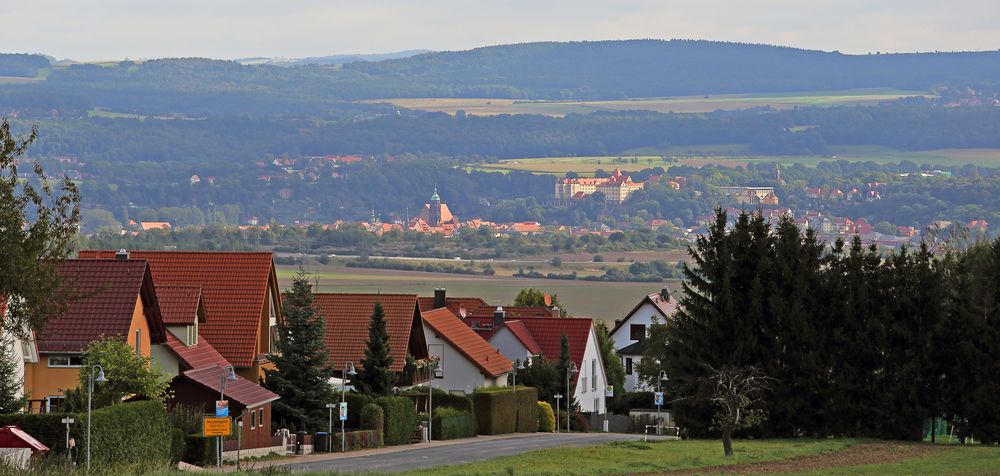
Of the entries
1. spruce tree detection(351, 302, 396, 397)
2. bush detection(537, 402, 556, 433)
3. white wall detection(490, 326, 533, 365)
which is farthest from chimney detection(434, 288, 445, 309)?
spruce tree detection(351, 302, 396, 397)

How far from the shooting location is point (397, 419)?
54125mm

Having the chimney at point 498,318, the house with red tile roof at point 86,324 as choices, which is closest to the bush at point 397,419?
the house with red tile roof at point 86,324

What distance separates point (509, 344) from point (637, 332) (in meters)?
22.1

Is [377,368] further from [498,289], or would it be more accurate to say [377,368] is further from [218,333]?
[498,289]

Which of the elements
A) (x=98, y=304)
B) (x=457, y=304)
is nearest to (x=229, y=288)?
(x=98, y=304)

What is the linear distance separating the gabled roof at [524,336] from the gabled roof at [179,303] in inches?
1354

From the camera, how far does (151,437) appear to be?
37844 millimetres

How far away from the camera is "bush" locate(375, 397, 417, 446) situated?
5341 centimetres

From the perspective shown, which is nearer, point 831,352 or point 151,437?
point 151,437

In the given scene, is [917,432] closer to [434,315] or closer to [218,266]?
[218,266]

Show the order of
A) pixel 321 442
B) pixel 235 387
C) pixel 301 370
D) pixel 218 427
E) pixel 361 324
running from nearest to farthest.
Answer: pixel 218 427, pixel 235 387, pixel 321 442, pixel 301 370, pixel 361 324

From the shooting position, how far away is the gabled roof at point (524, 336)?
274 ft

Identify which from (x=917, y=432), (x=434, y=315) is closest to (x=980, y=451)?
(x=917, y=432)

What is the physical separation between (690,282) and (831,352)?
5588 mm
